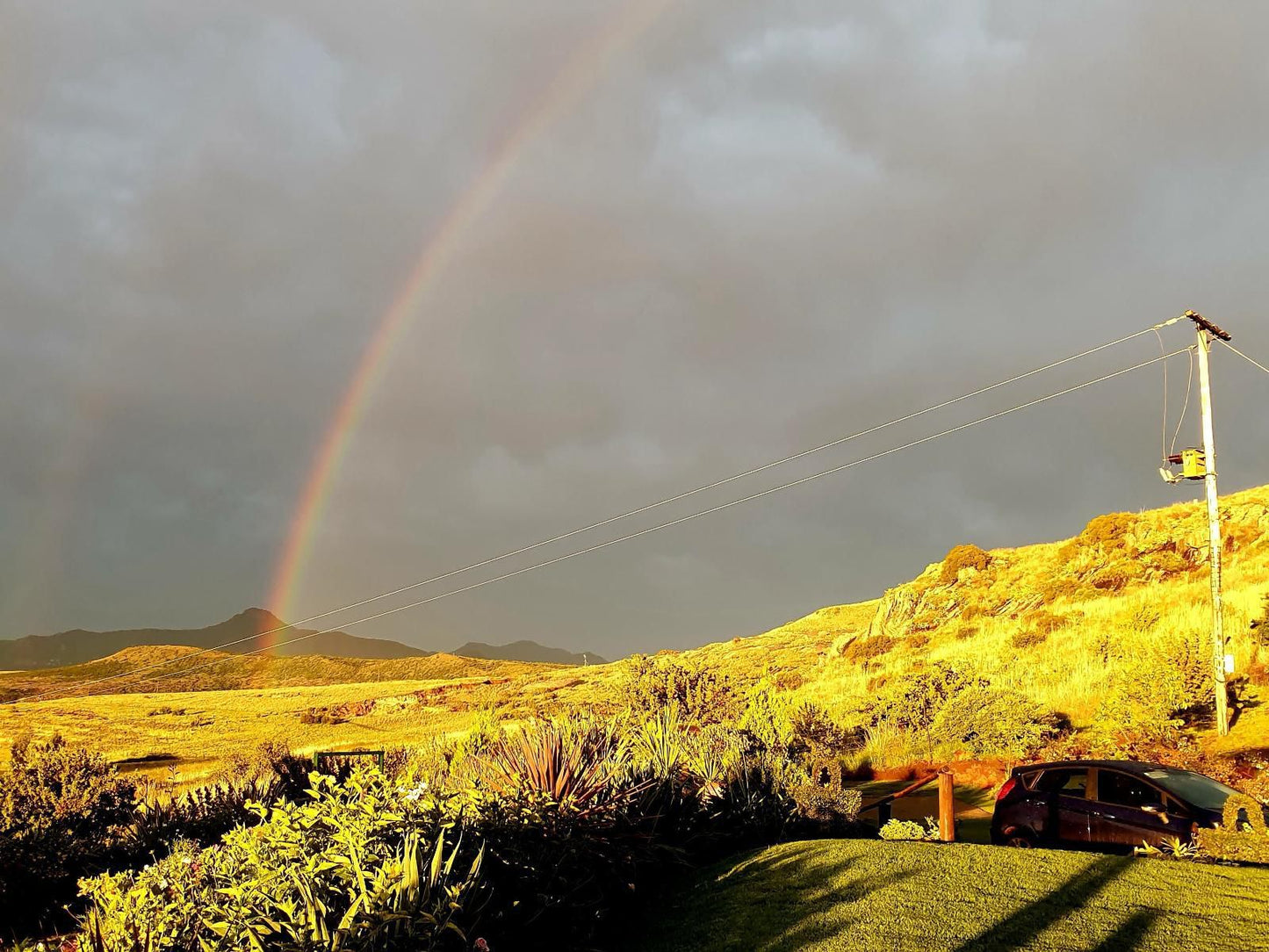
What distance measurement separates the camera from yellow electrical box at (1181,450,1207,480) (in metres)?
23.5

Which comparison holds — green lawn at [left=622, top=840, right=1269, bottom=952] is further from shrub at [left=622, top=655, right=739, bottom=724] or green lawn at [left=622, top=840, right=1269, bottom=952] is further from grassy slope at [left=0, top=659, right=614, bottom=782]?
grassy slope at [left=0, top=659, right=614, bottom=782]

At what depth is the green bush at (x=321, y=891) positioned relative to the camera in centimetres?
639

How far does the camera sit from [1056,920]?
8.33 m

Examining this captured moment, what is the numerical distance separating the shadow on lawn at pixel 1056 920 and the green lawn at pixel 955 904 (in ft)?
0.05

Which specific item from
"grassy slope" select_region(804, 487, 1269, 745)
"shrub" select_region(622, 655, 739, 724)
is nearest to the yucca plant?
"shrub" select_region(622, 655, 739, 724)

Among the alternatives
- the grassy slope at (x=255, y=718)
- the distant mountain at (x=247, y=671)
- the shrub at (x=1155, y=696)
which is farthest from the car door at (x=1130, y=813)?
the distant mountain at (x=247, y=671)

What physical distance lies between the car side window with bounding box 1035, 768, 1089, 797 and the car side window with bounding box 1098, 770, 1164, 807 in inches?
10.9

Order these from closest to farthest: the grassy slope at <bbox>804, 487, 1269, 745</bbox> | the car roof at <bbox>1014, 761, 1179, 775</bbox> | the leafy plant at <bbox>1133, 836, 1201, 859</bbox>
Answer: the leafy plant at <bbox>1133, 836, 1201, 859</bbox> < the car roof at <bbox>1014, 761, 1179, 775</bbox> < the grassy slope at <bbox>804, 487, 1269, 745</bbox>

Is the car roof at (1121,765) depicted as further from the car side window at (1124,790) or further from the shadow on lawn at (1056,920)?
the shadow on lawn at (1056,920)

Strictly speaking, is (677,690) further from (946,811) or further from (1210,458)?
(1210,458)

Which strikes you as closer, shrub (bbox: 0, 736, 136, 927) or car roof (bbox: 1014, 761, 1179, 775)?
car roof (bbox: 1014, 761, 1179, 775)

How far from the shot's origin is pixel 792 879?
32.7 feet

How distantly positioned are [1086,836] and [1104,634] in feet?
70.1

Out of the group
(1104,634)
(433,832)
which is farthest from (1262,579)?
(433,832)
